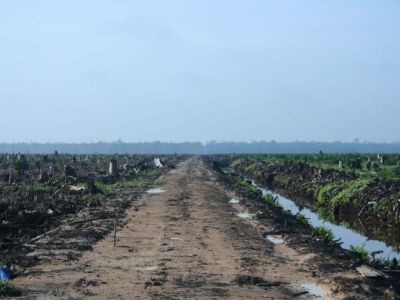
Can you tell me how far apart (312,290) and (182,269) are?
270cm

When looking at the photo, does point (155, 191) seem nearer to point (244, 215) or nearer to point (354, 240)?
point (244, 215)

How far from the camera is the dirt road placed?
401 inches

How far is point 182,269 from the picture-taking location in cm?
1205

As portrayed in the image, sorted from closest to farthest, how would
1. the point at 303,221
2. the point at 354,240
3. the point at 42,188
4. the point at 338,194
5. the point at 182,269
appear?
the point at 182,269 → the point at 354,240 → the point at 303,221 → the point at 42,188 → the point at 338,194

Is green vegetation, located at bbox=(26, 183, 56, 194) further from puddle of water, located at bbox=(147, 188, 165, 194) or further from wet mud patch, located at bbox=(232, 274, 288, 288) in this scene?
wet mud patch, located at bbox=(232, 274, 288, 288)

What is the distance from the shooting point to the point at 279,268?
1249 centimetres

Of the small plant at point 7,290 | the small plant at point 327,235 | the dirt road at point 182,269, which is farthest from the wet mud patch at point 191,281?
the small plant at point 327,235

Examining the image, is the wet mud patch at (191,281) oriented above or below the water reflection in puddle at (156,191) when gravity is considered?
above

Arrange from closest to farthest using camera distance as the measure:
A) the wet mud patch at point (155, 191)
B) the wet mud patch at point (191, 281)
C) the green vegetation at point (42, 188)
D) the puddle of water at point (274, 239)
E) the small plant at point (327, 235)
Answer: the wet mud patch at point (191, 281), the puddle of water at point (274, 239), the small plant at point (327, 235), the green vegetation at point (42, 188), the wet mud patch at point (155, 191)

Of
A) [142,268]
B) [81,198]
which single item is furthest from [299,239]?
[81,198]

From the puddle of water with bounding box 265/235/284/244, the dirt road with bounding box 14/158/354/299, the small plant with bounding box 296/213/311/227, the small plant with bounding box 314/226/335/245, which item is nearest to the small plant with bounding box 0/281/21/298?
the dirt road with bounding box 14/158/354/299

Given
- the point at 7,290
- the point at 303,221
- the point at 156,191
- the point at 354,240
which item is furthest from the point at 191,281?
the point at 156,191

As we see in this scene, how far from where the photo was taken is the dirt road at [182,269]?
33.4ft

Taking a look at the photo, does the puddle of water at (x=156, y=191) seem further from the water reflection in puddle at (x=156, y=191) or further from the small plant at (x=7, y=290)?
the small plant at (x=7, y=290)
